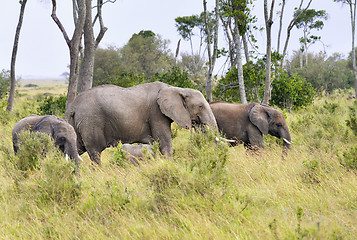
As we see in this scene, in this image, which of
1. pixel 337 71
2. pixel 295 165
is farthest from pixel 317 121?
pixel 337 71

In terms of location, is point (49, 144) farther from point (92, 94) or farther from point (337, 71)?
point (337, 71)

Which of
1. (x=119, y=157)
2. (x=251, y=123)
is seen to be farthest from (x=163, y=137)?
(x=251, y=123)

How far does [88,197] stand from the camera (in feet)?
14.8

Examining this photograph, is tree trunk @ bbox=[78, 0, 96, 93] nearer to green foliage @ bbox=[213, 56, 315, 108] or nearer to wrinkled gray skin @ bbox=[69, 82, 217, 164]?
wrinkled gray skin @ bbox=[69, 82, 217, 164]

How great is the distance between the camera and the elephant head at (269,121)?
26.1 ft

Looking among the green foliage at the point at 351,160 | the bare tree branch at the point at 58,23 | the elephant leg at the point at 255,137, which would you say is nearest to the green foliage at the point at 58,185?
the green foliage at the point at 351,160

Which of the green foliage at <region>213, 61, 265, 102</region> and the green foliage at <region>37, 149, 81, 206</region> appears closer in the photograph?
the green foliage at <region>37, 149, 81, 206</region>

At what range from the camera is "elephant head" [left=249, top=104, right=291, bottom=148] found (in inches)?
314

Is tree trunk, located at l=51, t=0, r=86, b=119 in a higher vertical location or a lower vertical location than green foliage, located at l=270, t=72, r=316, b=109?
higher

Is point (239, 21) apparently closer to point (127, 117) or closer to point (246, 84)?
point (246, 84)

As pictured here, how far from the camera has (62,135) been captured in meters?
5.91

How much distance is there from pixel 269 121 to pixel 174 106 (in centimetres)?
234

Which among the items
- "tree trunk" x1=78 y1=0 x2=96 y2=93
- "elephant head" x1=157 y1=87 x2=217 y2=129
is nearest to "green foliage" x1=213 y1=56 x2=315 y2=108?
"tree trunk" x1=78 y1=0 x2=96 y2=93

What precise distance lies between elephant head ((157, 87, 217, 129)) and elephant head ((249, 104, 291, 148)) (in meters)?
1.20
